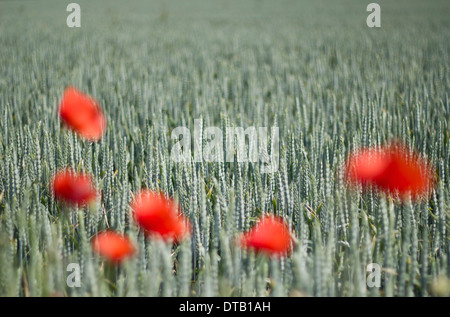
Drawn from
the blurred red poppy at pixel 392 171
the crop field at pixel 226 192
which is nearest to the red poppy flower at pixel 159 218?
the crop field at pixel 226 192

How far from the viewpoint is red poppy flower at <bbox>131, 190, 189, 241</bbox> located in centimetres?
118

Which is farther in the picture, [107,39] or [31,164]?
[107,39]

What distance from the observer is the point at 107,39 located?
250 inches

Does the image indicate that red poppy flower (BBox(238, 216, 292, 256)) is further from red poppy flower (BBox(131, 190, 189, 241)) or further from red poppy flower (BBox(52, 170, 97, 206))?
red poppy flower (BBox(52, 170, 97, 206))

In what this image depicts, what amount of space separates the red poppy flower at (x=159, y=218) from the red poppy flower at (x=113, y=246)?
0.07 metres

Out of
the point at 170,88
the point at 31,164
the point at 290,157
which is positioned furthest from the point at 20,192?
the point at 170,88

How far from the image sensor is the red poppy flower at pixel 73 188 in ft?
4.46

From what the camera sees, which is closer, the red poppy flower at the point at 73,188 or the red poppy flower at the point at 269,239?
the red poppy flower at the point at 269,239

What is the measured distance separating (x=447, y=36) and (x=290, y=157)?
5037 mm

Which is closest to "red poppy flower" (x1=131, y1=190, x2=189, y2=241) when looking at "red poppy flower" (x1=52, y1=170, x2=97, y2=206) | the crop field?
the crop field

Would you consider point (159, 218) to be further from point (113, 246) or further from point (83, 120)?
point (83, 120)

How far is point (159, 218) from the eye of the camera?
3.92 ft

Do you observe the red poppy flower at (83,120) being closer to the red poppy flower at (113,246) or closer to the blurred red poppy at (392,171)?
the red poppy flower at (113,246)
